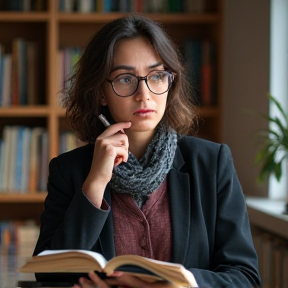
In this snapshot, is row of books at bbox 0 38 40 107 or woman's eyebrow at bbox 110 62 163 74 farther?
row of books at bbox 0 38 40 107

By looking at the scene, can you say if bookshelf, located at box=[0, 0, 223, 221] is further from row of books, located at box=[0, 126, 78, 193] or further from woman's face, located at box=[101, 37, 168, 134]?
woman's face, located at box=[101, 37, 168, 134]

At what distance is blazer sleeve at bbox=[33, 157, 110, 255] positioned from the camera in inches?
66.4

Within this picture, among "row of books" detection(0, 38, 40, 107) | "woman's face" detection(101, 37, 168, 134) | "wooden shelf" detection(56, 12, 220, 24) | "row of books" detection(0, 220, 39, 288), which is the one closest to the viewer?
"row of books" detection(0, 220, 39, 288)

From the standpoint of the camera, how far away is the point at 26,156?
3.60 metres

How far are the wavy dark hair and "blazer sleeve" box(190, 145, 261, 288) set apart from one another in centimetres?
19

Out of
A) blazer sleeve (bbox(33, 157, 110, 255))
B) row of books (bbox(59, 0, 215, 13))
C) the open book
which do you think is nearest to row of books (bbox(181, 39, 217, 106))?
row of books (bbox(59, 0, 215, 13))

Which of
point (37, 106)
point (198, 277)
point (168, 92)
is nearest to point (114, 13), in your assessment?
point (37, 106)

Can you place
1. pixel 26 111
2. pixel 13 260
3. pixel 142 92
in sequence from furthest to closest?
pixel 26 111 < pixel 142 92 < pixel 13 260

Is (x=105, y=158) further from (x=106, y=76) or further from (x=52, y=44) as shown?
(x=52, y=44)

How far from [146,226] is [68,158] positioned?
30 centimetres

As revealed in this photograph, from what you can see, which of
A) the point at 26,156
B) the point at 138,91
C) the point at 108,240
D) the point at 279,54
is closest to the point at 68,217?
the point at 108,240

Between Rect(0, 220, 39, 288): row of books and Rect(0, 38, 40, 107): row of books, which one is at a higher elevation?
Rect(0, 38, 40, 107): row of books

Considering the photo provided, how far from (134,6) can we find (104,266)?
2.41m

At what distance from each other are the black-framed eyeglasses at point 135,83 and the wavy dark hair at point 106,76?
0.13ft
